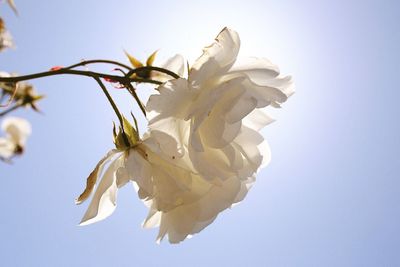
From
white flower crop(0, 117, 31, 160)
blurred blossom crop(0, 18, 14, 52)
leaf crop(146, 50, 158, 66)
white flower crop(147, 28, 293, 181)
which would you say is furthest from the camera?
white flower crop(0, 117, 31, 160)

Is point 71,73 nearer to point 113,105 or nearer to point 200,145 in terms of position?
point 113,105

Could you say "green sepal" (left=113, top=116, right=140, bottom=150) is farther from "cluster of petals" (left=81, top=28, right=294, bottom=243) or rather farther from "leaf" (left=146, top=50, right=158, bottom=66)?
"leaf" (left=146, top=50, right=158, bottom=66)

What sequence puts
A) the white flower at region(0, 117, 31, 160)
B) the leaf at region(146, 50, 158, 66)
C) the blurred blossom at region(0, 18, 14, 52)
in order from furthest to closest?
the white flower at region(0, 117, 31, 160)
the blurred blossom at region(0, 18, 14, 52)
the leaf at region(146, 50, 158, 66)

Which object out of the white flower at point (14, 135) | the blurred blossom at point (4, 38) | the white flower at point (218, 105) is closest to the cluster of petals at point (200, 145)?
the white flower at point (218, 105)

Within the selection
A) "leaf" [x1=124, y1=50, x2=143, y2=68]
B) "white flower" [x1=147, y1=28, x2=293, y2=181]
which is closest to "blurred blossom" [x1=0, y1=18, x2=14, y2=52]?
"leaf" [x1=124, y1=50, x2=143, y2=68]

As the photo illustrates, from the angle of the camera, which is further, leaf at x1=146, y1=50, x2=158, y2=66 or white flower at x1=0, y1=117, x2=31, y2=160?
white flower at x1=0, y1=117, x2=31, y2=160

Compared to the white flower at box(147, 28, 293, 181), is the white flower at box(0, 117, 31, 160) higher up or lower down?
higher up

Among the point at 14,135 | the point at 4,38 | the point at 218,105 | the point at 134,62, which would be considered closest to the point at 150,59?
the point at 134,62
